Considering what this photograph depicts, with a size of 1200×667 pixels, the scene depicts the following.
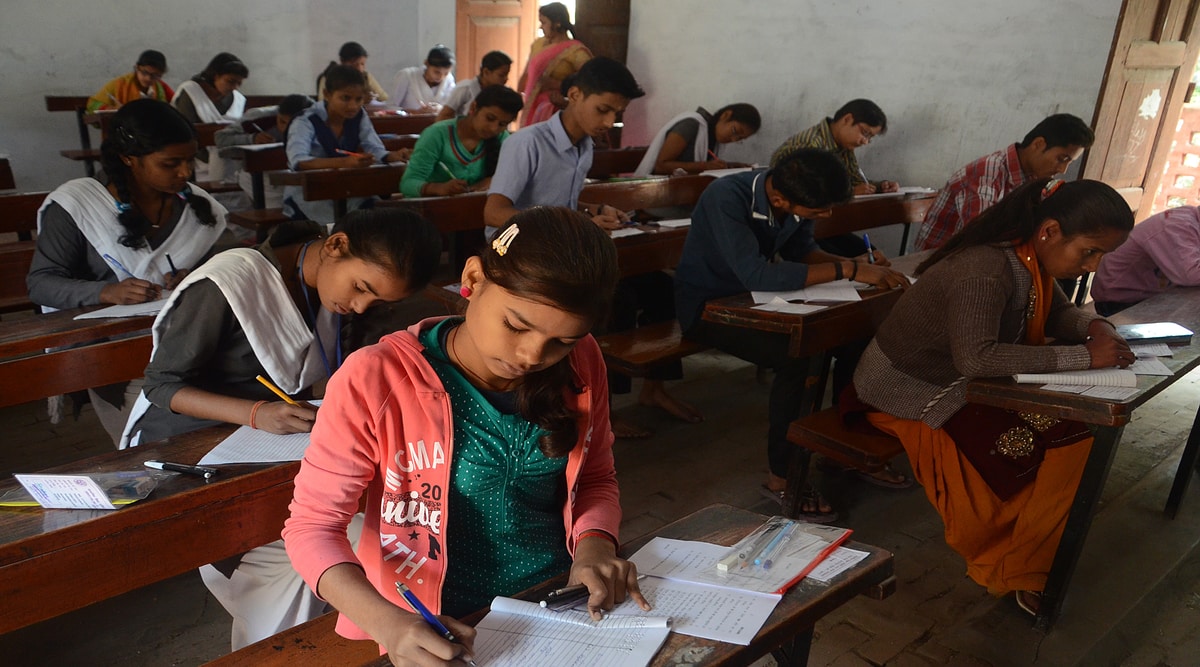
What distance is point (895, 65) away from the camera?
5.28 meters

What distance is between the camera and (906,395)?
2.53 metres

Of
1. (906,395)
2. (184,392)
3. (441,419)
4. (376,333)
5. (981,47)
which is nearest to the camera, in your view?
(441,419)

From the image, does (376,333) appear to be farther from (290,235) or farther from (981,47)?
(981,47)

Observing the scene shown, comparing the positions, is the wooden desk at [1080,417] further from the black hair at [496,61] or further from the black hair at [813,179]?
the black hair at [496,61]

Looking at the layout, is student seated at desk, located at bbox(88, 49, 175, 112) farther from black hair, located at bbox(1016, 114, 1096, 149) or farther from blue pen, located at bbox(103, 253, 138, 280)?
black hair, located at bbox(1016, 114, 1096, 149)

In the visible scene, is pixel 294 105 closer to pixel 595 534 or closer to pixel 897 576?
pixel 897 576

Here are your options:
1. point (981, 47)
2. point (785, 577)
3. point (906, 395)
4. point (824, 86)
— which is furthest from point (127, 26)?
point (785, 577)

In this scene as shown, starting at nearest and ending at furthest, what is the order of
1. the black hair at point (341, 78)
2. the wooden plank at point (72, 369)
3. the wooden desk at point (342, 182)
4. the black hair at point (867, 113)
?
1. the wooden plank at point (72, 369)
2. the wooden desk at point (342, 182)
3. the black hair at point (867, 113)
4. the black hair at point (341, 78)

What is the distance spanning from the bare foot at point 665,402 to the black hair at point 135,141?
2124 mm

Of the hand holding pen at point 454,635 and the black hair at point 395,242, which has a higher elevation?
the black hair at point 395,242

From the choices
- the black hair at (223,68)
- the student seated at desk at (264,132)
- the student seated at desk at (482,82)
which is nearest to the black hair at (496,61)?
the student seated at desk at (482,82)

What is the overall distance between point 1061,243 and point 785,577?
162 centimetres

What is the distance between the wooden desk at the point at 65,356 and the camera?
2.13 meters

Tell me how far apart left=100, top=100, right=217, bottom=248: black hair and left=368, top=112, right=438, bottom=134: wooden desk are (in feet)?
15.8
